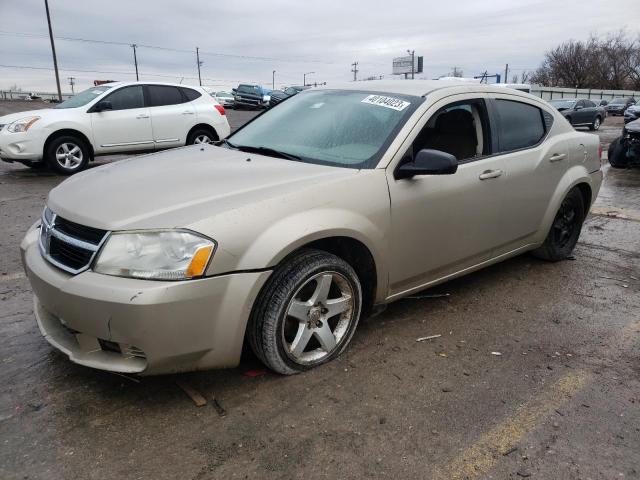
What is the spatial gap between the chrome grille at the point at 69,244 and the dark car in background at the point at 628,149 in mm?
10976

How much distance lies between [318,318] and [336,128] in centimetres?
127

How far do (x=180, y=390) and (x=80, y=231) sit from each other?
3.04ft

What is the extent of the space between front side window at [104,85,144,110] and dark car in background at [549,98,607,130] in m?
20.3

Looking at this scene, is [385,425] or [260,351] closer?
[385,425]

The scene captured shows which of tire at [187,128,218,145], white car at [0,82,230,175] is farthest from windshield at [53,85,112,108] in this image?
tire at [187,128,218,145]

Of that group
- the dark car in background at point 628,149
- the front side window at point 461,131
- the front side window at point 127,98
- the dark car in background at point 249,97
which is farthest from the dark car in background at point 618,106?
the front side window at point 461,131

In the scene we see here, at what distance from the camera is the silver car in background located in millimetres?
2258

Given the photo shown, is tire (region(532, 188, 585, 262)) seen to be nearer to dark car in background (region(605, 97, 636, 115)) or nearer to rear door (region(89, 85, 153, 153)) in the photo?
rear door (region(89, 85, 153, 153))

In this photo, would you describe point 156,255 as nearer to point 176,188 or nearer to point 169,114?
point 176,188

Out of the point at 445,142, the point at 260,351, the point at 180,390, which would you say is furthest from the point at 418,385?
the point at 445,142

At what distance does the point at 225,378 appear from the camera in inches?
107

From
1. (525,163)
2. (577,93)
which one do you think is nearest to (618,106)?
(577,93)

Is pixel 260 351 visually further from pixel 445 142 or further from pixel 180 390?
pixel 445 142

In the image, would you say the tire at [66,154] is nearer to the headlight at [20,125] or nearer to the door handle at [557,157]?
the headlight at [20,125]
